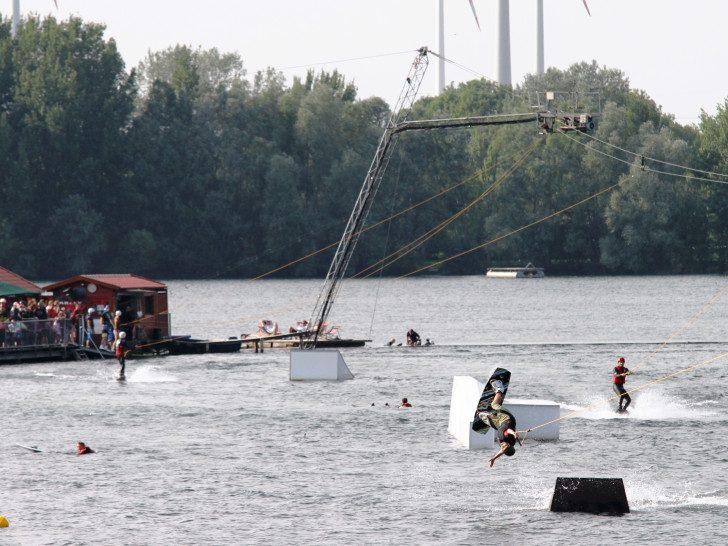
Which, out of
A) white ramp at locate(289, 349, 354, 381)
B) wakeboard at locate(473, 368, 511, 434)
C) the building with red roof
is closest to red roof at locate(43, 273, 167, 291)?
the building with red roof

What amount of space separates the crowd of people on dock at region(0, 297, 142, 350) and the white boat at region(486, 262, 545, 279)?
106 m

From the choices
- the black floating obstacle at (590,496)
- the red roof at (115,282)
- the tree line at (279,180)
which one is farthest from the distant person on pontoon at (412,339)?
the tree line at (279,180)

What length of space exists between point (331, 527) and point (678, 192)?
121516 millimetres

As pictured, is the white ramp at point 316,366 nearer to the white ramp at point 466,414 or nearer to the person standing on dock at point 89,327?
the person standing on dock at point 89,327

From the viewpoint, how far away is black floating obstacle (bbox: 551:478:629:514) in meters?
32.9

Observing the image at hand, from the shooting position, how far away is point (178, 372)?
64688 millimetres

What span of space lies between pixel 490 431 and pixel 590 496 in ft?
27.1

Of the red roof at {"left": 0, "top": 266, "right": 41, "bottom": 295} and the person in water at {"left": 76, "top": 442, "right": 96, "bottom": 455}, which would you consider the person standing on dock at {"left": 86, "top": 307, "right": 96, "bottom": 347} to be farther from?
the person in water at {"left": 76, "top": 442, "right": 96, "bottom": 455}

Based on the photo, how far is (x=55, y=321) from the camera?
6256cm

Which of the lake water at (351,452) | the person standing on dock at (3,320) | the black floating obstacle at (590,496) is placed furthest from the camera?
the person standing on dock at (3,320)

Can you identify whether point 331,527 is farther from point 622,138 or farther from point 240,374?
point 622,138

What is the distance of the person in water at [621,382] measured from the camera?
155 feet

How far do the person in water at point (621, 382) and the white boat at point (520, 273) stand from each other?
382 ft

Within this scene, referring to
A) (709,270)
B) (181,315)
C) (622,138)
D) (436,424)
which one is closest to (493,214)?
(622,138)
